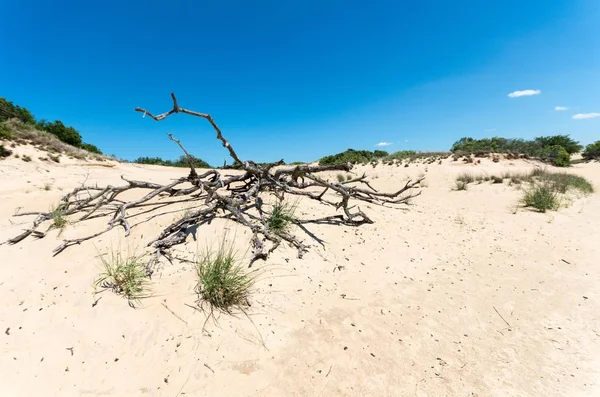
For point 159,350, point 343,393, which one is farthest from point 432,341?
point 159,350

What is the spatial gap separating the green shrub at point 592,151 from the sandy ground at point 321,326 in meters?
25.4

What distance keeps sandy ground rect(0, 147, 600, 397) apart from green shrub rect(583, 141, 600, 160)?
25378 mm

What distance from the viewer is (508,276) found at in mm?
3508

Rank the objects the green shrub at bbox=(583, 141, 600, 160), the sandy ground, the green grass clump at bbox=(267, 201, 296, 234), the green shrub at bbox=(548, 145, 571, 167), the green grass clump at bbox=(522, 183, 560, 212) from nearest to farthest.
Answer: the sandy ground → the green grass clump at bbox=(267, 201, 296, 234) → the green grass clump at bbox=(522, 183, 560, 212) → the green shrub at bbox=(548, 145, 571, 167) → the green shrub at bbox=(583, 141, 600, 160)

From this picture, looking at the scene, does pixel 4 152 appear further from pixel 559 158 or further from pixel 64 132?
pixel 559 158

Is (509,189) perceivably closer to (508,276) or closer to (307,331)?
(508,276)

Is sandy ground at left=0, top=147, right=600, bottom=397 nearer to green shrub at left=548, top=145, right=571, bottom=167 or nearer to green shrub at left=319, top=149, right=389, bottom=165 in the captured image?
green shrub at left=319, top=149, right=389, bottom=165

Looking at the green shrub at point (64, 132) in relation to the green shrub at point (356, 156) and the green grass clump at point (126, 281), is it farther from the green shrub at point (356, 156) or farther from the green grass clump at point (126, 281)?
the green grass clump at point (126, 281)

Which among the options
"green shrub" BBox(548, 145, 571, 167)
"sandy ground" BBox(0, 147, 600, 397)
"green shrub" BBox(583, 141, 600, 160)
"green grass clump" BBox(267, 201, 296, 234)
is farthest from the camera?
"green shrub" BBox(583, 141, 600, 160)

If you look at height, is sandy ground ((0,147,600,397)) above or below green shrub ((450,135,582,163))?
below

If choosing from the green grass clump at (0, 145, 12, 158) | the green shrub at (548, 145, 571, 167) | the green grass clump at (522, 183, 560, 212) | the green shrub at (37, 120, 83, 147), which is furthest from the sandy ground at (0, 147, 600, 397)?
the green shrub at (37, 120, 83, 147)

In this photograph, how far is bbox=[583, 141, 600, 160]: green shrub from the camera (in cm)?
2109

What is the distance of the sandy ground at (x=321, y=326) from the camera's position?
1.86 meters

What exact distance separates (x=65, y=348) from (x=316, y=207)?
396 centimetres
